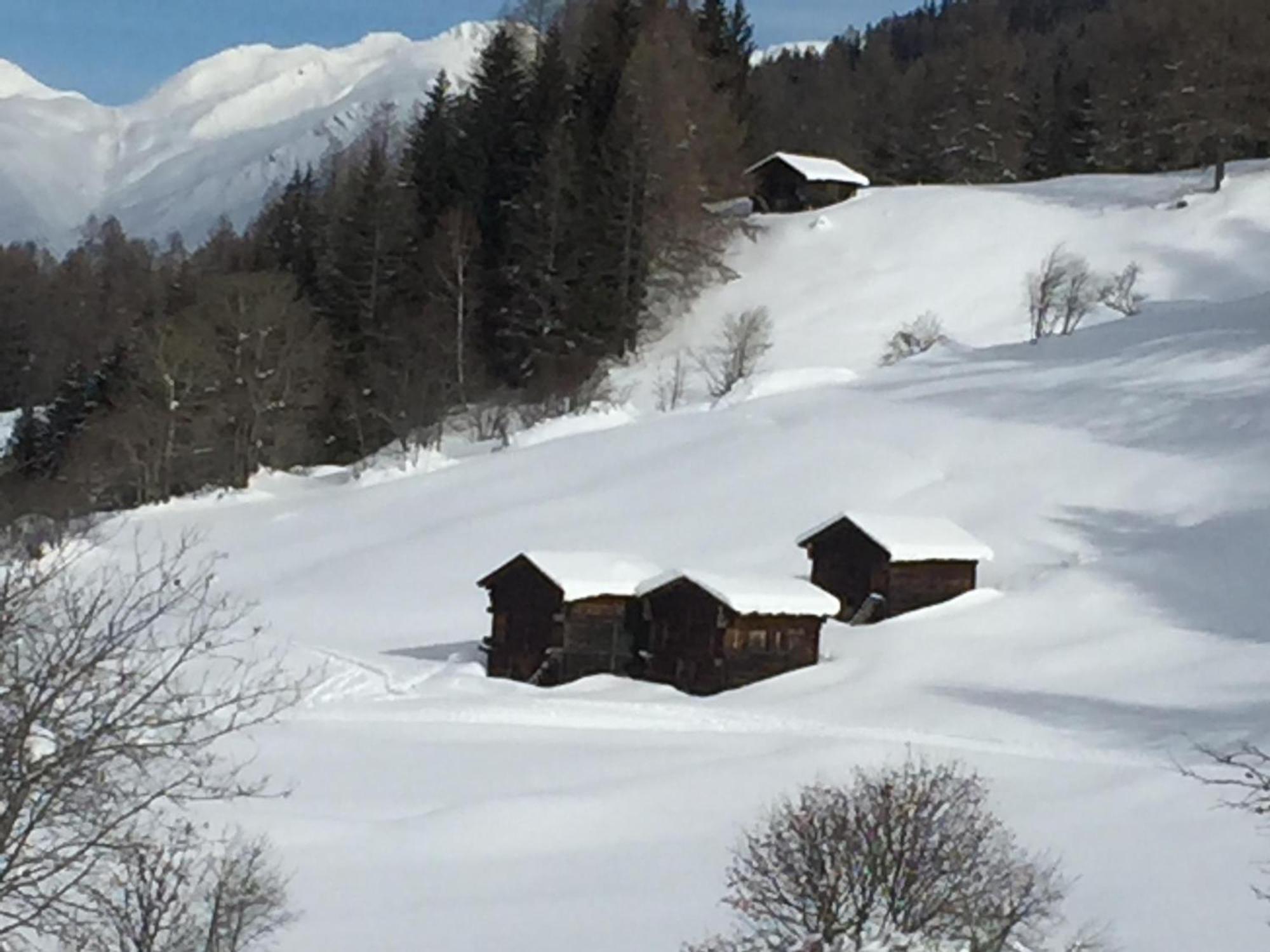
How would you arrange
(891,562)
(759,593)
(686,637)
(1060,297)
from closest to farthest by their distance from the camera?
(759,593) → (686,637) → (891,562) → (1060,297)

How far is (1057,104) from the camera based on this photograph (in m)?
70.9

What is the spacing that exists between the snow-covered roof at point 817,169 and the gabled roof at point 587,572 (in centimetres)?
2931

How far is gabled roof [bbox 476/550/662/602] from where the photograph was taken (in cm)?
2548

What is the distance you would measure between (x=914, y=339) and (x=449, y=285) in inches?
602

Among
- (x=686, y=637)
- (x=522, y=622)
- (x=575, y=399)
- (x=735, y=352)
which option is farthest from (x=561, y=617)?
(x=735, y=352)

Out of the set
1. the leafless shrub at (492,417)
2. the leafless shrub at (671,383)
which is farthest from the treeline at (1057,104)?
the leafless shrub at (492,417)

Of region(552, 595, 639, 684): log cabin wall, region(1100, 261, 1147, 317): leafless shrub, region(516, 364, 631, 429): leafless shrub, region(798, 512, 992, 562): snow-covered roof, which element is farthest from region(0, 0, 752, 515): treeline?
region(552, 595, 639, 684): log cabin wall

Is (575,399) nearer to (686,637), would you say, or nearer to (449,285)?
(449,285)

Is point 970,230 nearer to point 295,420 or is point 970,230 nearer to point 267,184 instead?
point 295,420

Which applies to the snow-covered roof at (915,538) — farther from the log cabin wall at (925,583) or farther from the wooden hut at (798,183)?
the wooden hut at (798,183)

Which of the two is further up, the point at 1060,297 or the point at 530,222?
the point at 530,222

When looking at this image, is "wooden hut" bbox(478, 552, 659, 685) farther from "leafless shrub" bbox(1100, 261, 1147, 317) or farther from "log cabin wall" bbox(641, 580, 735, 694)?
"leafless shrub" bbox(1100, 261, 1147, 317)

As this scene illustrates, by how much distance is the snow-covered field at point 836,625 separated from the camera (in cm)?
1473

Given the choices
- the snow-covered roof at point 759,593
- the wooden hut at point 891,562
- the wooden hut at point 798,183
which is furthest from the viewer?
the wooden hut at point 798,183
